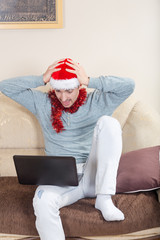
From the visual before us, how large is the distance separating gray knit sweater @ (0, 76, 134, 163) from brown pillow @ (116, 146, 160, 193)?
274mm

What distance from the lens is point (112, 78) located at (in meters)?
2.28

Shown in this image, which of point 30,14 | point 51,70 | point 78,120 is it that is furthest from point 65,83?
point 30,14

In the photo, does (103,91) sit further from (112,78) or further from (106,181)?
(106,181)

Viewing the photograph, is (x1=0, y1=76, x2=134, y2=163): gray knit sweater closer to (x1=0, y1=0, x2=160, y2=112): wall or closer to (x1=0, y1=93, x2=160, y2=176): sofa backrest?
(x1=0, y1=93, x2=160, y2=176): sofa backrest

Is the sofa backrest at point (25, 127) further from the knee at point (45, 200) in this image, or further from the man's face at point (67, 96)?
the knee at point (45, 200)

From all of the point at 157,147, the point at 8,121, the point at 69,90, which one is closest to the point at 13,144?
the point at 8,121

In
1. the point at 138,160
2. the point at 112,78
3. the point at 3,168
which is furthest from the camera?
the point at 3,168

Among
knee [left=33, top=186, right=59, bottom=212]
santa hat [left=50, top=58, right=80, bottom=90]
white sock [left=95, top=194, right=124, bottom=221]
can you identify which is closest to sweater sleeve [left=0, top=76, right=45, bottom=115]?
santa hat [left=50, top=58, right=80, bottom=90]

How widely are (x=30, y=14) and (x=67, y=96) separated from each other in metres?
0.94

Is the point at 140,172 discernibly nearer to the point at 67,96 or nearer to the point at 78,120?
the point at 78,120

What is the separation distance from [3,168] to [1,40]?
1023 millimetres

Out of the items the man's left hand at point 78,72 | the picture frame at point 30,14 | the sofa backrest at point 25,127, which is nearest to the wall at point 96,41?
the picture frame at point 30,14

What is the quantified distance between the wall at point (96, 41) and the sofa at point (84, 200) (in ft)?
1.68

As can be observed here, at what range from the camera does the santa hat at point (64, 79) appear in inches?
85.6
